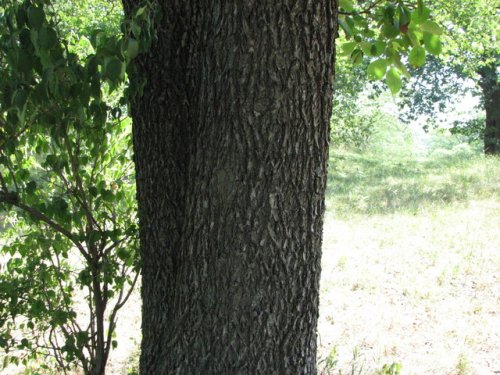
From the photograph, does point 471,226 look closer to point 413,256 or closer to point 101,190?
point 413,256

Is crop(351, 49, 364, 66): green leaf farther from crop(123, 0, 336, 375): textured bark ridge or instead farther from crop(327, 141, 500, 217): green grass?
crop(327, 141, 500, 217): green grass

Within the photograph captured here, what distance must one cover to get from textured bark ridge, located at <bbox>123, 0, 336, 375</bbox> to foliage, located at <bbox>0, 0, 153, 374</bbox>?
238 millimetres

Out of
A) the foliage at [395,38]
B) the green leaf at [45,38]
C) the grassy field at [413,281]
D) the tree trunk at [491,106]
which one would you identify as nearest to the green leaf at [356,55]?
the foliage at [395,38]

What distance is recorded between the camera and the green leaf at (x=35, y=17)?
1.66 m

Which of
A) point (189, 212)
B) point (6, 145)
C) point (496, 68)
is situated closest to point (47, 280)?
point (6, 145)

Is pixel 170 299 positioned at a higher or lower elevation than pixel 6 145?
lower

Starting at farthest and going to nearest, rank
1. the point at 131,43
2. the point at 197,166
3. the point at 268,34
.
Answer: the point at 197,166 < the point at 268,34 < the point at 131,43

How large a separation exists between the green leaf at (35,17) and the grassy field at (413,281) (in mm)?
3214

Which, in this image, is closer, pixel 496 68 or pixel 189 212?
pixel 189 212

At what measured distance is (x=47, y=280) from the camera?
10.4 feet

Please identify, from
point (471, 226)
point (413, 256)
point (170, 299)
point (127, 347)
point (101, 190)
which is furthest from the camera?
point (471, 226)

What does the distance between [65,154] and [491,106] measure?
641 inches

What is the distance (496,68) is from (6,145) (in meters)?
16.6

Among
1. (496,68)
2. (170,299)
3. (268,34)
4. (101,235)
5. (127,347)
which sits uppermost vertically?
(496,68)
